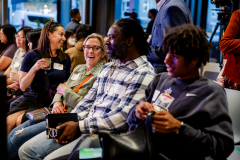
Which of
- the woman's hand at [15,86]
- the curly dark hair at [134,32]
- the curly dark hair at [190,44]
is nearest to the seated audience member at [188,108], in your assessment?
the curly dark hair at [190,44]

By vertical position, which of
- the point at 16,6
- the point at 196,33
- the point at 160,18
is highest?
the point at 16,6

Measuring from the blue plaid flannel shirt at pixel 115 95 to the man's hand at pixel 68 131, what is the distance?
5 centimetres

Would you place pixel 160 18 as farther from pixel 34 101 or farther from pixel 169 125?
pixel 34 101

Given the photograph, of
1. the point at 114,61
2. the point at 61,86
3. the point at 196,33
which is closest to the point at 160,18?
the point at 114,61

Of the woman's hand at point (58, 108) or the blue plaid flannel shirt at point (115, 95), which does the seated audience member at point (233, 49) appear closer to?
the blue plaid flannel shirt at point (115, 95)

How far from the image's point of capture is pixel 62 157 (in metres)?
1.52

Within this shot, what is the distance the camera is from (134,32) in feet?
6.24

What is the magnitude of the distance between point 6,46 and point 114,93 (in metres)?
3.10

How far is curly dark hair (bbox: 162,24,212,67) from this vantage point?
4.05 feet

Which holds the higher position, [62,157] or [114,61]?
[114,61]

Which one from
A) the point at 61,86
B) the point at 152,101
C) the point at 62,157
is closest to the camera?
the point at 152,101

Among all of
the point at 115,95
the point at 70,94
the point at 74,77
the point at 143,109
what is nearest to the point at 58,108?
the point at 70,94

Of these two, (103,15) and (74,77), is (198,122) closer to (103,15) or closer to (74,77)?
(74,77)

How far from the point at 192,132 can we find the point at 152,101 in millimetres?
339
